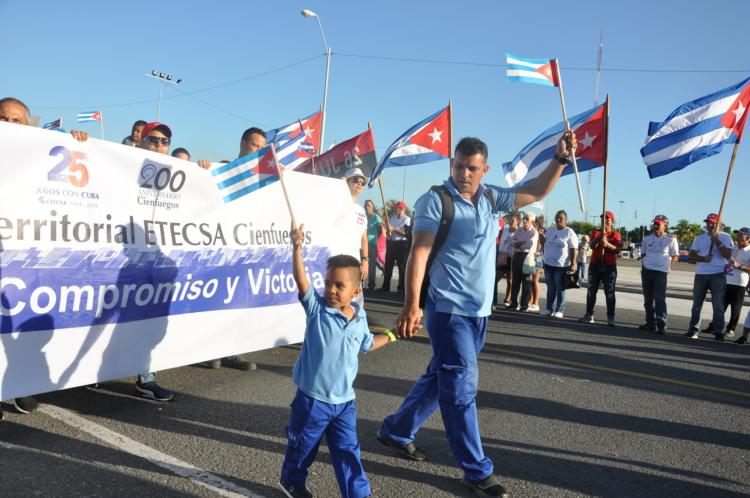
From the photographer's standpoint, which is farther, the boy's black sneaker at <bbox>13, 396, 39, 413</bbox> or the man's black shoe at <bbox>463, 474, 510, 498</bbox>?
the boy's black sneaker at <bbox>13, 396, 39, 413</bbox>

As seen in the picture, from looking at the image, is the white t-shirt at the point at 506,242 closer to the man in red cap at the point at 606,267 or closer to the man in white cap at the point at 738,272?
the man in red cap at the point at 606,267

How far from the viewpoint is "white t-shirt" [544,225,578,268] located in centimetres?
1022

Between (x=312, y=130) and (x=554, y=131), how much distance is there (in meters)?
5.02

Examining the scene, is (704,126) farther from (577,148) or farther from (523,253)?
(523,253)

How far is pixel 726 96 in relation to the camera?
7.31 m

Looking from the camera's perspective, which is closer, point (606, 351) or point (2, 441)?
point (2, 441)

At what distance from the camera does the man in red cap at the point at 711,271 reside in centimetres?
880

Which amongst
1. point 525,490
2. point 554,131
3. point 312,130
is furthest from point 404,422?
point 312,130

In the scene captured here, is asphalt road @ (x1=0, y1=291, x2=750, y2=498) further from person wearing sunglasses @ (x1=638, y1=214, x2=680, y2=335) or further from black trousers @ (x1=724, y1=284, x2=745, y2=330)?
black trousers @ (x1=724, y1=284, x2=745, y2=330)

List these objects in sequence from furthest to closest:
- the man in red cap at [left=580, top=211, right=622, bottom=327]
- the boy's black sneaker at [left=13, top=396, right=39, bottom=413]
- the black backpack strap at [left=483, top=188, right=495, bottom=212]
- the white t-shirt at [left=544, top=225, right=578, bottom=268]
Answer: the white t-shirt at [left=544, top=225, right=578, bottom=268]
the man in red cap at [left=580, top=211, right=622, bottom=327]
the boy's black sneaker at [left=13, top=396, right=39, bottom=413]
the black backpack strap at [left=483, top=188, right=495, bottom=212]

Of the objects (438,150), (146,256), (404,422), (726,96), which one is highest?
(726,96)

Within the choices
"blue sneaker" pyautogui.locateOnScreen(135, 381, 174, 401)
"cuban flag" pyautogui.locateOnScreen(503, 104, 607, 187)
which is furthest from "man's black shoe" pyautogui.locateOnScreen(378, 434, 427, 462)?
"cuban flag" pyautogui.locateOnScreen(503, 104, 607, 187)

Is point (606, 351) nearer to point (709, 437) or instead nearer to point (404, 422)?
point (709, 437)

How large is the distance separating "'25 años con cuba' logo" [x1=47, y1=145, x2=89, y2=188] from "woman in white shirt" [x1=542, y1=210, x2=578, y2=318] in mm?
8195
